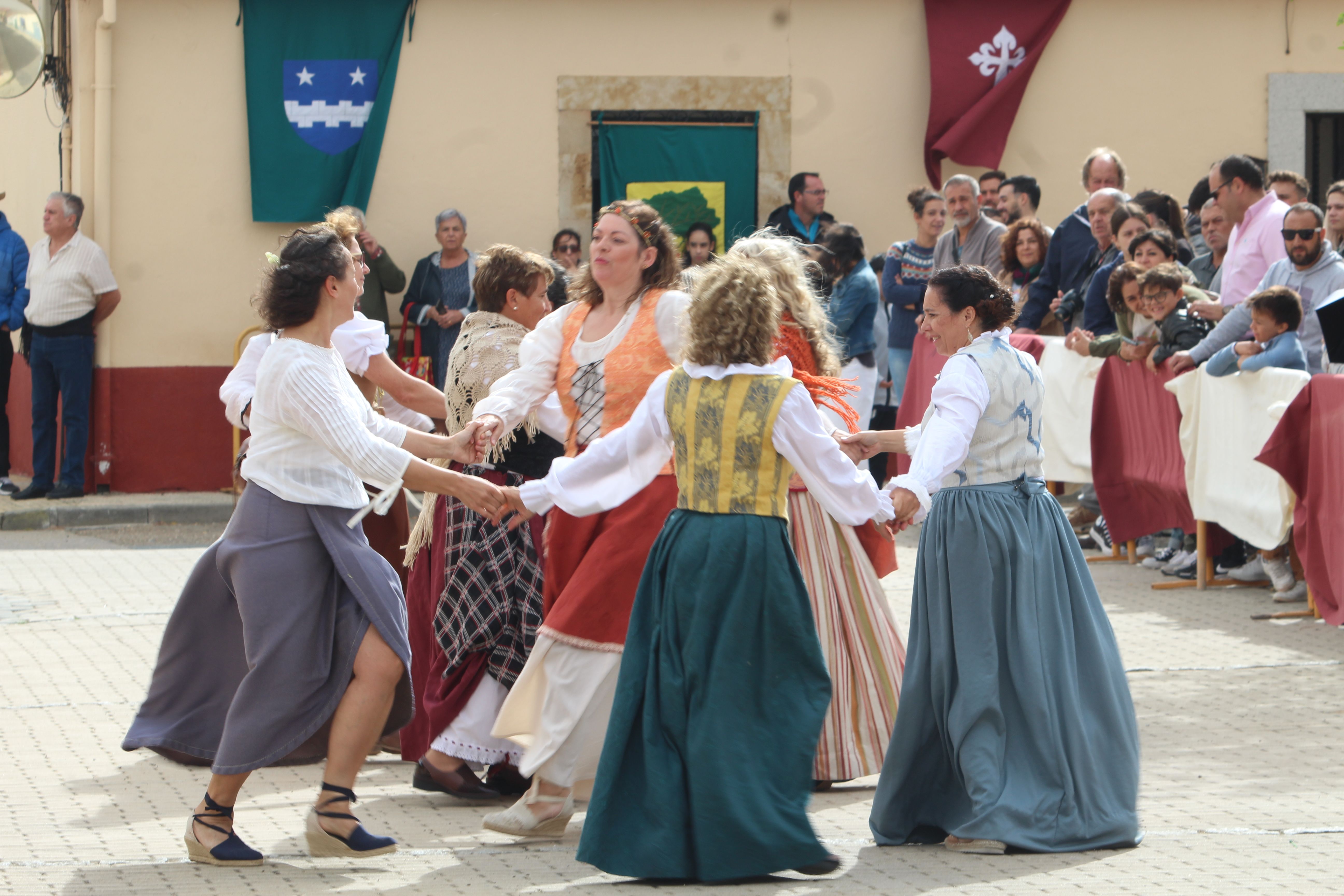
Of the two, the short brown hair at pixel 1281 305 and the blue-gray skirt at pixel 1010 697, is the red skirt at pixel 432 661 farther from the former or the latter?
the short brown hair at pixel 1281 305

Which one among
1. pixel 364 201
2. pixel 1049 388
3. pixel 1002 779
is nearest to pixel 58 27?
pixel 364 201

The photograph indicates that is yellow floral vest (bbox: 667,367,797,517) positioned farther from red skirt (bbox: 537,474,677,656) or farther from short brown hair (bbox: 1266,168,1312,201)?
short brown hair (bbox: 1266,168,1312,201)

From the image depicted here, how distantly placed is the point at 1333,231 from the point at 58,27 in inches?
388

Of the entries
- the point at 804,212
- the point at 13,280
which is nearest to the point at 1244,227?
the point at 804,212

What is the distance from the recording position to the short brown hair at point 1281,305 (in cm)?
850

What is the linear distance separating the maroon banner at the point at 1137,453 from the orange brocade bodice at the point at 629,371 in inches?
194

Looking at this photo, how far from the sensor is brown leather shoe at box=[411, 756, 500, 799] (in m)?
5.52

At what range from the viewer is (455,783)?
5.51 metres

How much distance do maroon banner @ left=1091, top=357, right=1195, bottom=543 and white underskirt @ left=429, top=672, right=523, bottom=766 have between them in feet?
17.2

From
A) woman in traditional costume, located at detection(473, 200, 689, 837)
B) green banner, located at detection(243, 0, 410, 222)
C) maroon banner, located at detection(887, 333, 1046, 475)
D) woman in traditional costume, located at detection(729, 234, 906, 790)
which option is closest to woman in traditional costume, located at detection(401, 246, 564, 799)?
woman in traditional costume, located at detection(473, 200, 689, 837)

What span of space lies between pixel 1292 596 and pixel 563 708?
17.0 ft

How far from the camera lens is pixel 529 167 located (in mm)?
14070

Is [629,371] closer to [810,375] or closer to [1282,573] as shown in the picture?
[810,375]

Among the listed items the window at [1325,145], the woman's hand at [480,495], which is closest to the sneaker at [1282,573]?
the woman's hand at [480,495]
